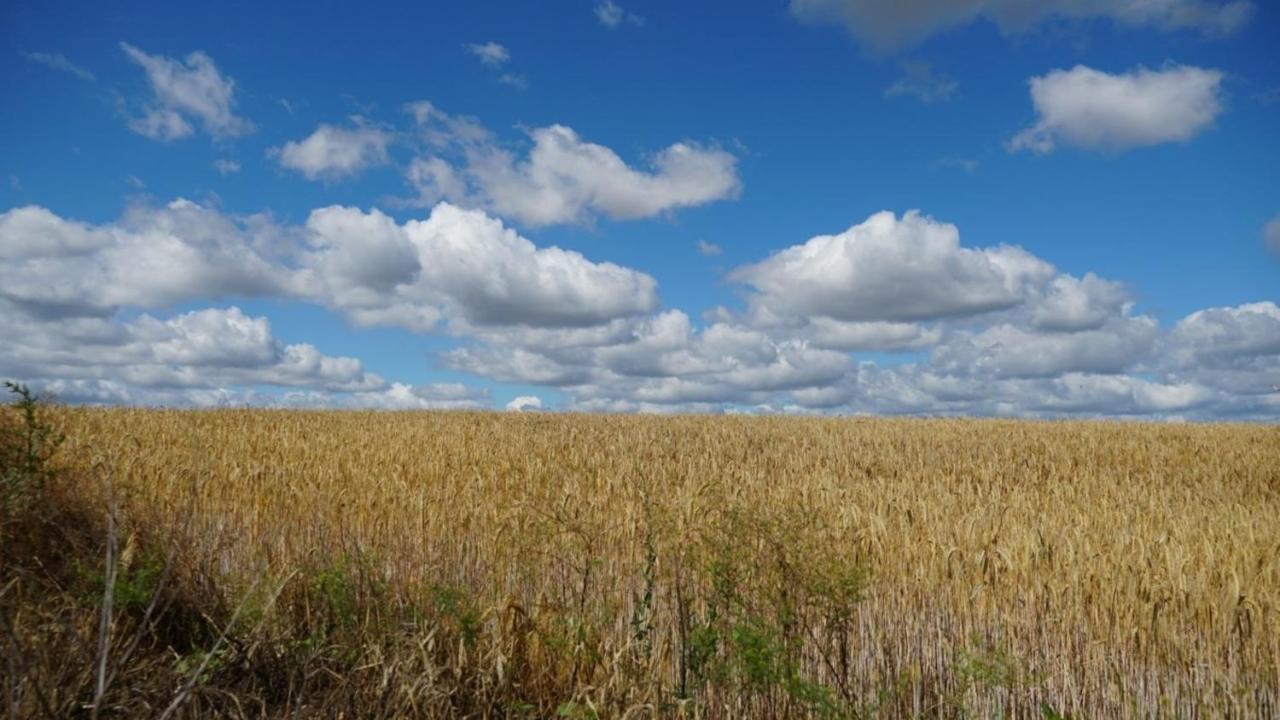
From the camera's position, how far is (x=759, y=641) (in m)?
4.05

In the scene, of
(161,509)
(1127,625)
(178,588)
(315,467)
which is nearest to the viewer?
(178,588)

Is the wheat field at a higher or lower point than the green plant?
lower

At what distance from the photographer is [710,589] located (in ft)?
21.2

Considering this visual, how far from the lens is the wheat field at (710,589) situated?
4.38 m

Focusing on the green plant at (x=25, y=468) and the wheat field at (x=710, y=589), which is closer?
the wheat field at (x=710, y=589)

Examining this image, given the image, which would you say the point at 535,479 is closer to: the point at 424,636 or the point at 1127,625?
the point at 424,636

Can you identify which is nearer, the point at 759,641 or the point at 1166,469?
the point at 759,641

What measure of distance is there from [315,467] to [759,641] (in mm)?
10158

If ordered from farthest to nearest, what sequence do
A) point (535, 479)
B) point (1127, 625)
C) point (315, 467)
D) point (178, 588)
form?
point (315, 467)
point (535, 479)
point (1127, 625)
point (178, 588)

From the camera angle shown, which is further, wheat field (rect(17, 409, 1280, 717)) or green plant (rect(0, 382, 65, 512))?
green plant (rect(0, 382, 65, 512))

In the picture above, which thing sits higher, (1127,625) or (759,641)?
(759,641)

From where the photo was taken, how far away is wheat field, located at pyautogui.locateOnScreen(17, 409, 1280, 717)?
4.38 m

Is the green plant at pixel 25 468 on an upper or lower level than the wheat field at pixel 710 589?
upper

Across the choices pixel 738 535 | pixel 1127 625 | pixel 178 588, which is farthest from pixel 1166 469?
pixel 178 588
